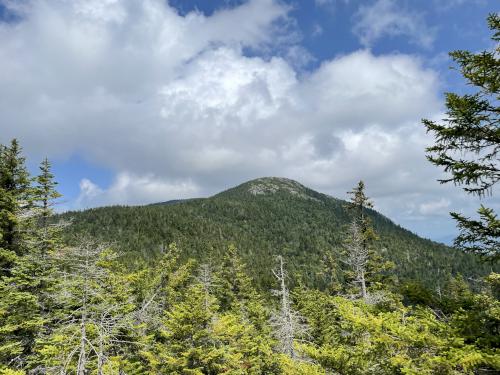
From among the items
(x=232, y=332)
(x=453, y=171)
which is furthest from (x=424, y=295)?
(x=232, y=332)

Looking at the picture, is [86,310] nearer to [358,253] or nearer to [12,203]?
[12,203]

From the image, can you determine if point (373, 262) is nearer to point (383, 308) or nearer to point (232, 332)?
point (232, 332)

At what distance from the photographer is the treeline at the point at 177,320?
764 cm

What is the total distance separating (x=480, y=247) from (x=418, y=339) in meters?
2.40

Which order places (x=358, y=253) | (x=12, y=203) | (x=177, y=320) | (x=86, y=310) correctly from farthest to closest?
(x=358, y=253), (x=177, y=320), (x=12, y=203), (x=86, y=310)

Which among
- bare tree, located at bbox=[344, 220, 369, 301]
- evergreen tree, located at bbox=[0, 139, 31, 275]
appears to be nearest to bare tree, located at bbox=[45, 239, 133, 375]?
evergreen tree, located at bbox=[0, 139, 31, 275]

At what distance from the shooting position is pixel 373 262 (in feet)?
79.7

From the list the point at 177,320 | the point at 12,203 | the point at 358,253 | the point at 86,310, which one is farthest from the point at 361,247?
the point at 12,203

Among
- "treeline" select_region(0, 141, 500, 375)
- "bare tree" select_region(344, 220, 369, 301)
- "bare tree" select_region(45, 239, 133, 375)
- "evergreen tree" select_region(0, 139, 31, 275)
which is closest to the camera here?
"treeline" select_region(0, 141, 500, 375)

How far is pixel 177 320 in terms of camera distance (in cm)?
2006

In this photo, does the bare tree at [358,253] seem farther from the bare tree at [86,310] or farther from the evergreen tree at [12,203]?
the evergreen tree at [12,203]

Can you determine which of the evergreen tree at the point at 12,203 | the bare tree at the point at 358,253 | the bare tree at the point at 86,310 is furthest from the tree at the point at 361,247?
the evergreen tree at the point at 12,203

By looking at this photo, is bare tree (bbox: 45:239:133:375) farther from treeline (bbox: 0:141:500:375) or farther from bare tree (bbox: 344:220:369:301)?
bare tree (bbox: 344:220:369:301)

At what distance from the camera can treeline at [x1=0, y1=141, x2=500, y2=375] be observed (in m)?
7.64
